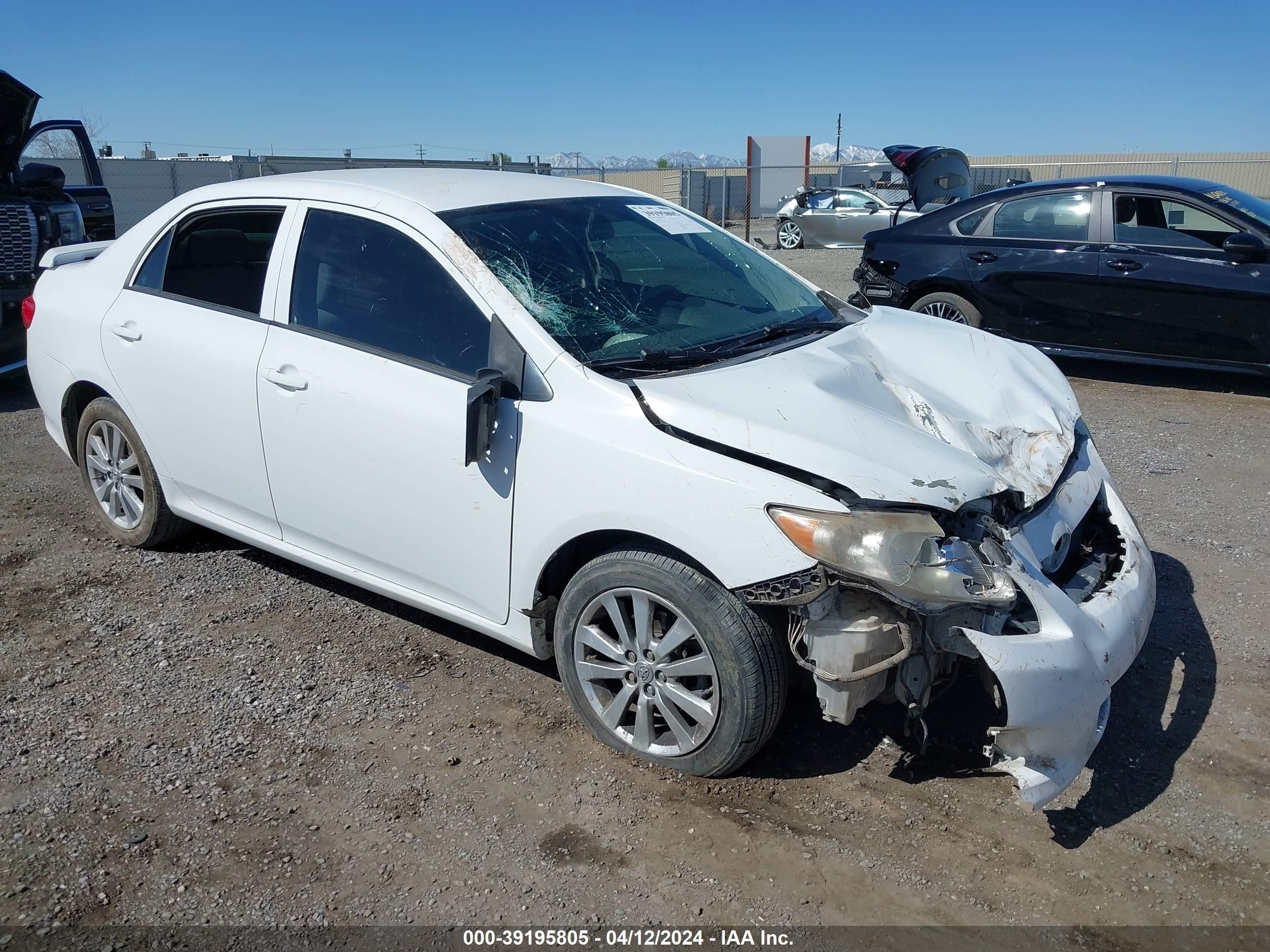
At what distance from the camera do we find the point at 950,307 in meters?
8.33

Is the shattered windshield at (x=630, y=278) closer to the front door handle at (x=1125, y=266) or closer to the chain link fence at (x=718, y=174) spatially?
the front door handle at (x=1125, y=266)

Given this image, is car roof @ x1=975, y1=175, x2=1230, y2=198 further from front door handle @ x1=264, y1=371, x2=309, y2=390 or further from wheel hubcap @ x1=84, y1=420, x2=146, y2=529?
wheel hubcap @ x1=84, y1=420, x2=146, y2=529

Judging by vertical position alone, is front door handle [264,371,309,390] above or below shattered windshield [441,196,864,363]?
below

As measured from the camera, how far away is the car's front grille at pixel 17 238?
25.0 ft

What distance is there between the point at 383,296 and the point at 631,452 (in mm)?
1231

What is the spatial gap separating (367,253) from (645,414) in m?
1.37

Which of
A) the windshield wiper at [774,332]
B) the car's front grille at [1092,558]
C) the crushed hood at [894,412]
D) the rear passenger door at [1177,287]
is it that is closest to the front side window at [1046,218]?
the rear passenger door at [1177,287]

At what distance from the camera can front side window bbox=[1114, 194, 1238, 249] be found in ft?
24.3

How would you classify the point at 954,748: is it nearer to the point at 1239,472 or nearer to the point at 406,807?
the point at 406,807

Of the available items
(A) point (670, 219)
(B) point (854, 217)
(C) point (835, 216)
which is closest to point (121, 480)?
(A) point (670, 219)

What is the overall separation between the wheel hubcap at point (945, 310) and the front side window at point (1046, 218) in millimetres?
668

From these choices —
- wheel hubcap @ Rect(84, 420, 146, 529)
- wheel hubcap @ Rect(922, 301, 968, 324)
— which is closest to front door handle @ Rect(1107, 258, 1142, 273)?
wheel hubcap @ Rect(922, 301, 968, 324)

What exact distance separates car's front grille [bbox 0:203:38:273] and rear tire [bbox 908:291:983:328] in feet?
→ 23.5

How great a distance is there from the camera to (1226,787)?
2.99 metres
